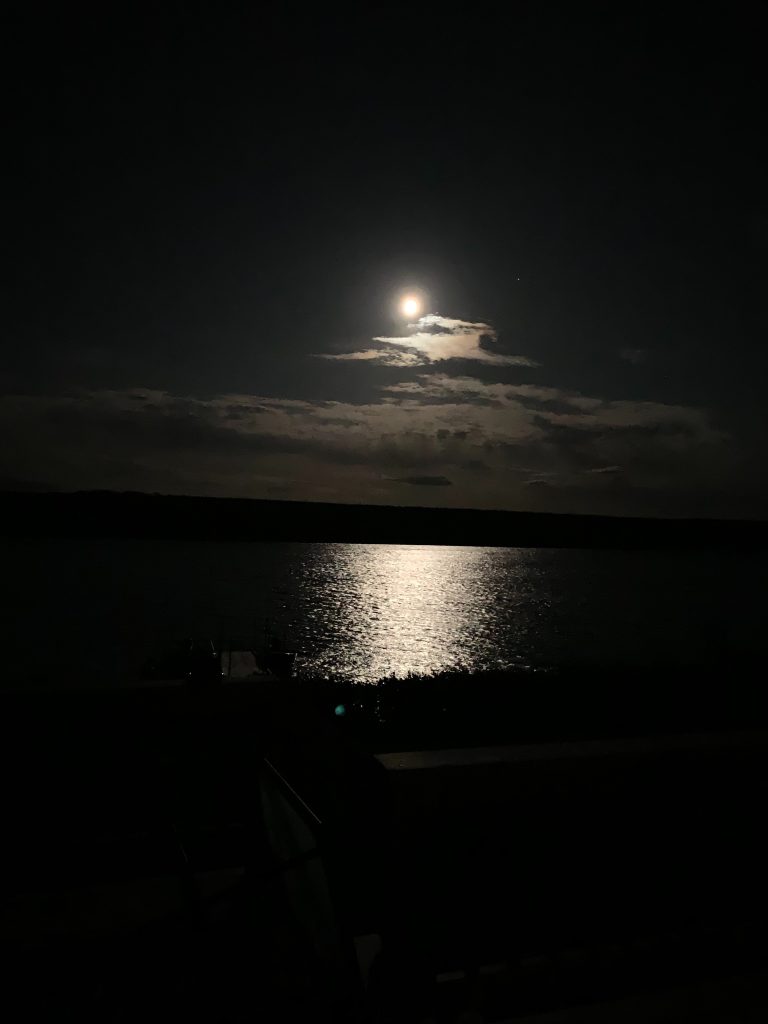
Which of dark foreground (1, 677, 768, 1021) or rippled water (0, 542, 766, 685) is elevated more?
dark foreground (1, 677, 768, 1021)

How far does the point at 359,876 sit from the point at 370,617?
177ft

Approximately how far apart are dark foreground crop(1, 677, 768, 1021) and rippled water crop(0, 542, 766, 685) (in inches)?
753

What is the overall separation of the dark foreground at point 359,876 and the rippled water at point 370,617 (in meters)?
19.1

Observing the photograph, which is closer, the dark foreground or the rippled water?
the dark foreground

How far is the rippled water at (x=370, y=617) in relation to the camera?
39750 mm

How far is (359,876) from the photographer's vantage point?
6027 millimetres

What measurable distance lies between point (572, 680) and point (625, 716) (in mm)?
4715

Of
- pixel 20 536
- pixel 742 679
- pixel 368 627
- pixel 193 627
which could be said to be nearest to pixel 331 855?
pixel 742 679

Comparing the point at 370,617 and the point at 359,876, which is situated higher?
the point at 359,876

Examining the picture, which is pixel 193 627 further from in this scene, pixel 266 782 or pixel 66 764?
pixel 266 782

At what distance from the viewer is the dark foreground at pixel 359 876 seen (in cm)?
227

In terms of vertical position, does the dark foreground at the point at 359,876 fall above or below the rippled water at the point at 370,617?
above

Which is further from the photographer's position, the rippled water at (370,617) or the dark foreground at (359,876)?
the rippled water at (370,617)

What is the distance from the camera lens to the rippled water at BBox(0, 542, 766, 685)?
39750 mm
